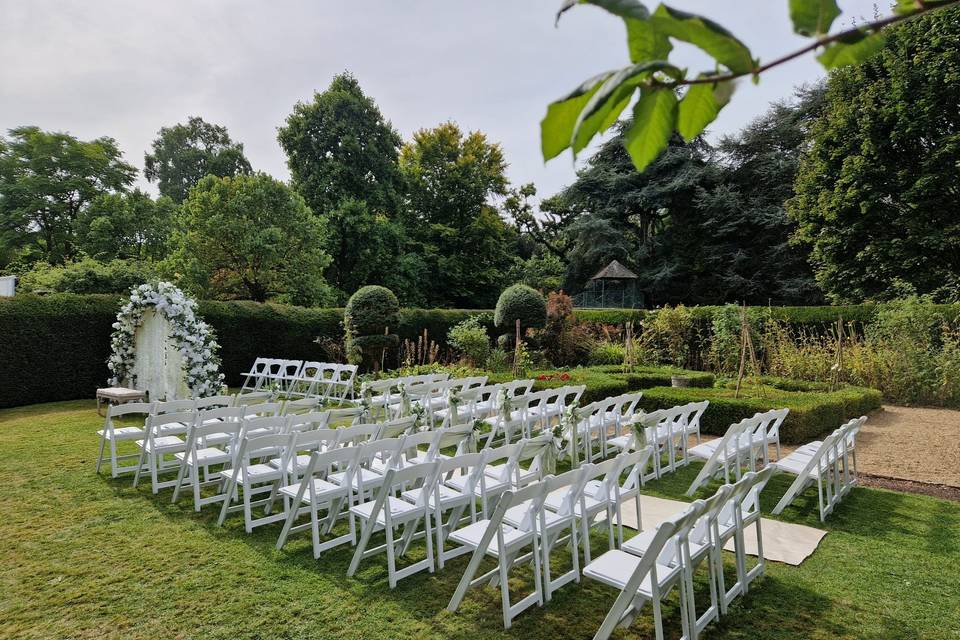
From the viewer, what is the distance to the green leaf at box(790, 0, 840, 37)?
610mm

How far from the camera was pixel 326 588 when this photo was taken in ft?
12.4

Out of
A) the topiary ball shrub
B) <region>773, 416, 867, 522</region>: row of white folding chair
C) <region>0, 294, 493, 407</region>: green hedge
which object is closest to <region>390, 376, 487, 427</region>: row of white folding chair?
<region>773, 416, 867, 522</region>: row of white folding chair

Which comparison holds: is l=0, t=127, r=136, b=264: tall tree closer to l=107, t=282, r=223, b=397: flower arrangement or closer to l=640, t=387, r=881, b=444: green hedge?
l=107, t=282, r=223, b=397: flower arrangement

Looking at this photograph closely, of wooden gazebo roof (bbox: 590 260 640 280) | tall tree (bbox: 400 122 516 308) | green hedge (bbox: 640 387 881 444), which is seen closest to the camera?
green hedge (bbox: 640 387 881 444)

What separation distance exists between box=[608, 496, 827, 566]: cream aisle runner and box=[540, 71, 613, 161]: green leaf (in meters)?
4.58

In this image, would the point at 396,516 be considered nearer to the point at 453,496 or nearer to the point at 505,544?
the point at 453,496

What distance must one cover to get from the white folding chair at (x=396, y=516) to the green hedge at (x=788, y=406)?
610 cm

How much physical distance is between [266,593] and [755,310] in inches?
569

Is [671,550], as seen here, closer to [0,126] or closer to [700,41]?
[700,41]

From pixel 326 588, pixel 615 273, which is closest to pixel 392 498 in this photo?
pixel 326 588

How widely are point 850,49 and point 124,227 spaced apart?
28.1m

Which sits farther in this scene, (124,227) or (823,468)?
(124,227)

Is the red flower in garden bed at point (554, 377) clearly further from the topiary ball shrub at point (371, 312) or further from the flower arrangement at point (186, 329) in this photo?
the flower arrangement at point (186, 329)

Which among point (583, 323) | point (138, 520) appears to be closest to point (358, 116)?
point (583, 323)
